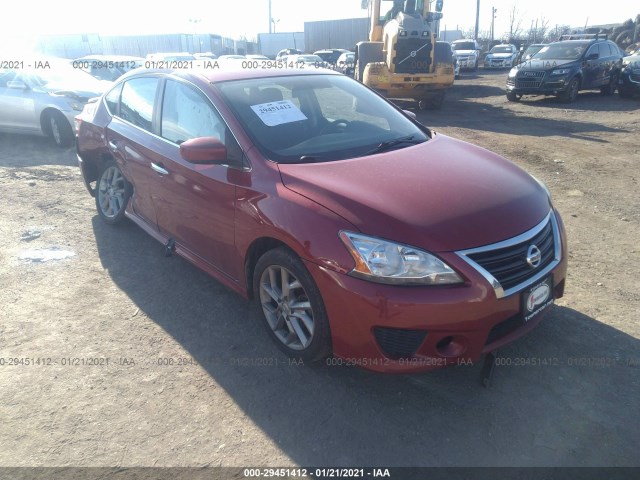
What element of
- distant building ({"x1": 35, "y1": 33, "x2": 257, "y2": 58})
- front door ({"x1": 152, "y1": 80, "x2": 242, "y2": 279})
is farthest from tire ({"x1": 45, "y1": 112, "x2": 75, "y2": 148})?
distant building ({"x1": 35, "y1": 33, "x2": 257, "y2": 58})

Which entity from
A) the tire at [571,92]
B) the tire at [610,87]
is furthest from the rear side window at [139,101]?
the tire at [610,87]

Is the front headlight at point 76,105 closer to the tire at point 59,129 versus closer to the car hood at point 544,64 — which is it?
the tire at point 59,129

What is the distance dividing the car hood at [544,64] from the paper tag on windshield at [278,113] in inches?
510

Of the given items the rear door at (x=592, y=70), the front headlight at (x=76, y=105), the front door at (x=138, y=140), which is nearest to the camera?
the front door at (x=138, y=140)

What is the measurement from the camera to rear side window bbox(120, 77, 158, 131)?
4.04 m

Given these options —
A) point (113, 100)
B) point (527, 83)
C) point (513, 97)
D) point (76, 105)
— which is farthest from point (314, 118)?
point (513, 97)

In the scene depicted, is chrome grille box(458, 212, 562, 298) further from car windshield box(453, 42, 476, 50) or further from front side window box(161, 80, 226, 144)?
car windshield box(453, 42, 476, 50)

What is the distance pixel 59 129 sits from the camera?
8672mm

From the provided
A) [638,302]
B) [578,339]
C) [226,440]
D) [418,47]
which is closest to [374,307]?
[226,440]

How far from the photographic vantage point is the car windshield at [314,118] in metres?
3.14

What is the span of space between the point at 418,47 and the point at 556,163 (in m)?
6.73

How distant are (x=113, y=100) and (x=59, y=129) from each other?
4746 millimetres

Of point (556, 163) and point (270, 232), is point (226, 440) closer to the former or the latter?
point (270, 232)

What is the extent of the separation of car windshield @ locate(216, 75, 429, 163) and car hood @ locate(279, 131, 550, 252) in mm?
221
